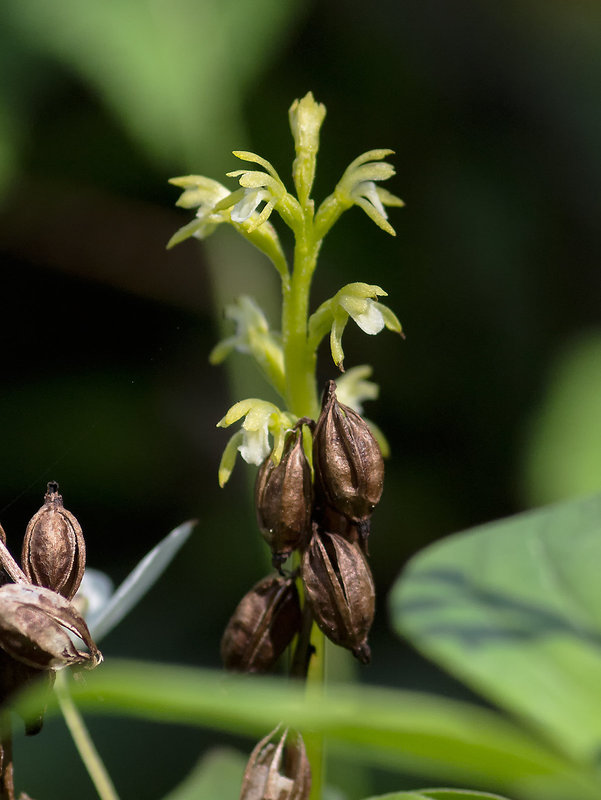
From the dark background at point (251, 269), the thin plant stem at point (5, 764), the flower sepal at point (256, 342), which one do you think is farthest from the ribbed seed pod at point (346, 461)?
the dark background at point (251, 269)

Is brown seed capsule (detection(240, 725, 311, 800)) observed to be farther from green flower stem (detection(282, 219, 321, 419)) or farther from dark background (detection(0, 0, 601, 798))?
dark background (detection(0, 0, 601, 798))

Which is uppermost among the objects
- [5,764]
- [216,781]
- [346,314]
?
[346,314]

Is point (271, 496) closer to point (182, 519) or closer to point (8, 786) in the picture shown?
point (8, 786)

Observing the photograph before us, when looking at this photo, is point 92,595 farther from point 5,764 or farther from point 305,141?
point 305,141

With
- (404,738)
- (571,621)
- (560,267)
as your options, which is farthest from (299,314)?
(560,267)

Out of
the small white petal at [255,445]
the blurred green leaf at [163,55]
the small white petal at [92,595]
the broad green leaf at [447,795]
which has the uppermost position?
the blurred green leaf at [163,55]

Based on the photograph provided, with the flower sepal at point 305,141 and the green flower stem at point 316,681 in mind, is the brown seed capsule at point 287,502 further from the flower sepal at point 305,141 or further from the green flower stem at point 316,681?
the flower sepal at point 305,141

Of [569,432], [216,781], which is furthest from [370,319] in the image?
[569,432]
